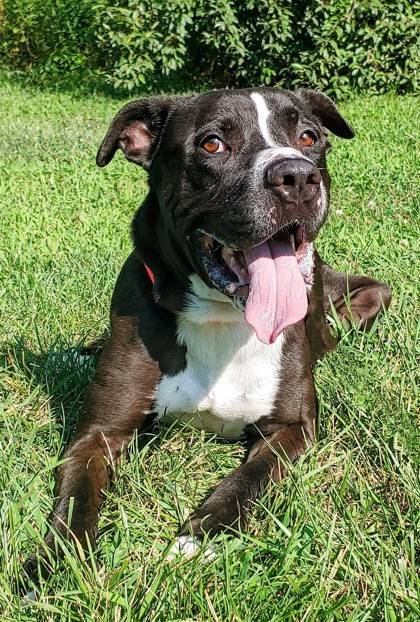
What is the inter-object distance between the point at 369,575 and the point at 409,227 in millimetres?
3356

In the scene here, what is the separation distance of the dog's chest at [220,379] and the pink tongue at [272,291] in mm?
381

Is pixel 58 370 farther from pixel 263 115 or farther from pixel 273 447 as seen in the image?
pixel 263 115

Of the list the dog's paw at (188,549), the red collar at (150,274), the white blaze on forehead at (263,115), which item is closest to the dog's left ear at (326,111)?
the white blaze on forehead at (263,115)

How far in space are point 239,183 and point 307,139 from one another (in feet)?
1.62

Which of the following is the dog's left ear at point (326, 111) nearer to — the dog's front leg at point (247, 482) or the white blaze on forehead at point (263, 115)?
the white blaze on forehead at point (263, 115)

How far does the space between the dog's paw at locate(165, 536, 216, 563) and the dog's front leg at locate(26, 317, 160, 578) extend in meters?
0.36

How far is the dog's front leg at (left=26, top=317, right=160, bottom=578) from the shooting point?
2740 mm

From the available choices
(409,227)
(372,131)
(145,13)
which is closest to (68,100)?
(145,13)

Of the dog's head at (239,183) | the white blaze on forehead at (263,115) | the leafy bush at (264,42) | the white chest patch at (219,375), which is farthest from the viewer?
the leafy bush at (264,42)

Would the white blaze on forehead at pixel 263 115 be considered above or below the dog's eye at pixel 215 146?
above

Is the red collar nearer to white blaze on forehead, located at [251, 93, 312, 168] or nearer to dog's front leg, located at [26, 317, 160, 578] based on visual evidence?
dog's front leg, located at [26, 317, 160, 578]

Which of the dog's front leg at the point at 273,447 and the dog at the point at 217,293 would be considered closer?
the dog's front leg at the point at 273,447

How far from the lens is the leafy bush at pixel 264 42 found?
9.41 metres

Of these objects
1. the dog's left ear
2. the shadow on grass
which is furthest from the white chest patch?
the dog's left ear
